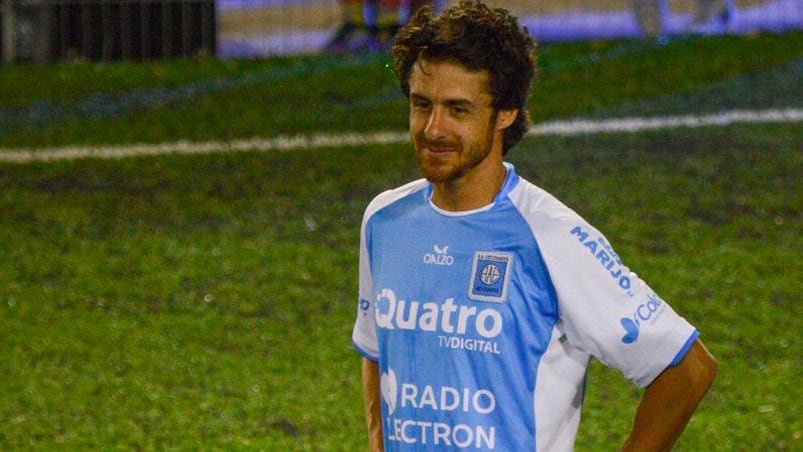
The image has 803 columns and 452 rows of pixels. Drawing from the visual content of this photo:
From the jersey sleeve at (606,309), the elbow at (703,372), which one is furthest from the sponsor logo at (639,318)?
the elbow at (703,372)

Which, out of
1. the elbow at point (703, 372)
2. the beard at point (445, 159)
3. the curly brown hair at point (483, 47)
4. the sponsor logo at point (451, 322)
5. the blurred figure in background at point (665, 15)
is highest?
the curly brown hair at point (483, 47)

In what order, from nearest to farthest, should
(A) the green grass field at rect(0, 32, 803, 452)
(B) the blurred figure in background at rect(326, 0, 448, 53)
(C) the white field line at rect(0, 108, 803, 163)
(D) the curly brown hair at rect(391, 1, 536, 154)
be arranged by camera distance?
(D) the curly brown hair at rect(391, 1, 536, 154) < (A) the green grass field at rect(0, 32, 803, 452) < (C) the white field line at rect(0, 108, 803, 163) < (B) the blurred figure in background at rect(326, 0, 448, 53)

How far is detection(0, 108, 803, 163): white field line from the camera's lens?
10.7 metres

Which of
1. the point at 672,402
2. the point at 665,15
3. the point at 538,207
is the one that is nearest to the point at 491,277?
the point at 538,207

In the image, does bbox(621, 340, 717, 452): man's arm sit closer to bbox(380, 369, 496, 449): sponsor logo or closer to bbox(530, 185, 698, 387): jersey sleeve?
bbox(530, 185, 698, 387): jersey sleeve

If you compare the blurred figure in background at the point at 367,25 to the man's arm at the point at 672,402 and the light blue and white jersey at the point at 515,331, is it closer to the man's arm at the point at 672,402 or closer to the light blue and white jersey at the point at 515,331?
the light blue and white jersey at the point at 515,331

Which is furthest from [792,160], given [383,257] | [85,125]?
[383,257]

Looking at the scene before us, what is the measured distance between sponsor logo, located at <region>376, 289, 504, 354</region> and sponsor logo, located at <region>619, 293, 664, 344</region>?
23 centimetres

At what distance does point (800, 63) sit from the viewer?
41.7 feet

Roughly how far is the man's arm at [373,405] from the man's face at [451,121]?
1.73ft

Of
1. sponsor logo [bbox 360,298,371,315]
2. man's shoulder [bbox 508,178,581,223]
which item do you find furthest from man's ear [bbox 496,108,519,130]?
sponsor logo [bbox 360,298,371,315]

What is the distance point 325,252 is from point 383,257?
5219 mm

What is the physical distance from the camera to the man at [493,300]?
2916mm

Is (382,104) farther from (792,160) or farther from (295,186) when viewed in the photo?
(792,160)
